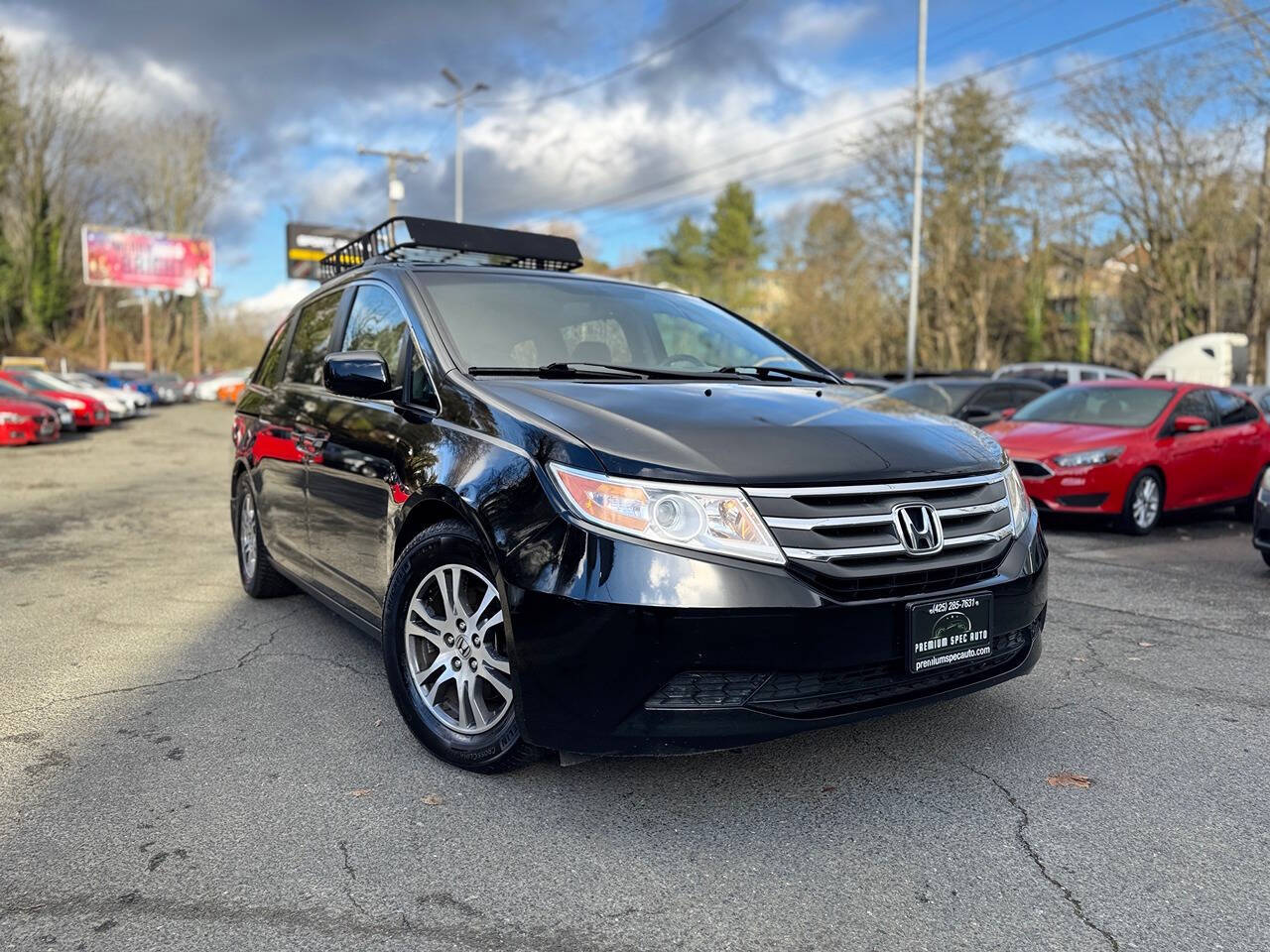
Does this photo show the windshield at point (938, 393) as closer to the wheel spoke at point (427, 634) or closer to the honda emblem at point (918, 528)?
the honda emblem at point (918, 528)

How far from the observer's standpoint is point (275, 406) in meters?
5.05

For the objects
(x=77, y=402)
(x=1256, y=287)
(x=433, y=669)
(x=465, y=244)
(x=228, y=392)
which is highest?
(x=1256, y=287)

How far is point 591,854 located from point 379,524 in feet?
5.01

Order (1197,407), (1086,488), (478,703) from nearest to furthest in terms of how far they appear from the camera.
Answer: (478,703)
(1086,488)
(1197,407)

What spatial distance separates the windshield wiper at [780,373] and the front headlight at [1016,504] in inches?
38.7

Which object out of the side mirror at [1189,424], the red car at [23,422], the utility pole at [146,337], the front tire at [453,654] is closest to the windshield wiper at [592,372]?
the front tire at [453,654]

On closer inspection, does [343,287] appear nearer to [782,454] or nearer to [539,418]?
[539,418]

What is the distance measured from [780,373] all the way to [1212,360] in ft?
84.1

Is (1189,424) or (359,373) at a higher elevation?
(359,373)

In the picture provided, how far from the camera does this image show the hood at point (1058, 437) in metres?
8.65

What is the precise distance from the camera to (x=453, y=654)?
321 cm

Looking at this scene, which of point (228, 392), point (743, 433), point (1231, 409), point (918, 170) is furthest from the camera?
point (228, 392)

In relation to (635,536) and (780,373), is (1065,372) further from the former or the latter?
(635,536)

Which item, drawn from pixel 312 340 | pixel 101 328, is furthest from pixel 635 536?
pixel 101 328
